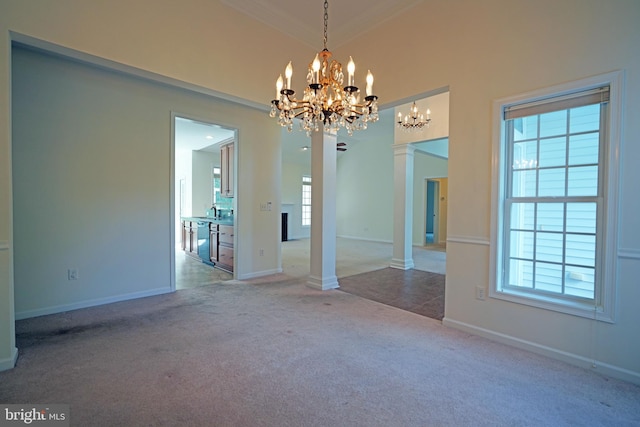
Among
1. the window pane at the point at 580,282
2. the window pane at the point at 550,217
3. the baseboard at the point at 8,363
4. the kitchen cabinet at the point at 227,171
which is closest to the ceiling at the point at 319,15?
the window pane at the point at 550,217

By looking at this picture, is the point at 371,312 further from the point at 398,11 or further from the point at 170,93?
the point at 170,93

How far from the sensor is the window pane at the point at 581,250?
2316 millimetres

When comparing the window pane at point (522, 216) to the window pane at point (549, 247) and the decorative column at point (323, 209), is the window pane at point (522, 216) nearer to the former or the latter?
the window pane at point (549, 247)

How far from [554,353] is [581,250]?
34.7 inches

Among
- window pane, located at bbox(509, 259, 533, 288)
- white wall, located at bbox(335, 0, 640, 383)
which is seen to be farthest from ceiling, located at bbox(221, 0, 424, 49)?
window pane, located at bbox(509, 259, 533, 288)

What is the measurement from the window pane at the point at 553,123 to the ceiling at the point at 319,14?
1.89m

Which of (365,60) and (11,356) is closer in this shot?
(11,356)

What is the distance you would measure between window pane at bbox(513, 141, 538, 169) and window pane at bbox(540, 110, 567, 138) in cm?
12

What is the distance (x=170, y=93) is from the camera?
3.95 m

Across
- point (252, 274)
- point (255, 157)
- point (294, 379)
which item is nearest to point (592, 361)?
point (294, 379)

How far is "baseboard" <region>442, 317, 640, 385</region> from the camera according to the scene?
2107 millimetres

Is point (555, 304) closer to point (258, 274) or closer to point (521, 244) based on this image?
point (521, 244)

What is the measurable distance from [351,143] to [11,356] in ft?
32.6

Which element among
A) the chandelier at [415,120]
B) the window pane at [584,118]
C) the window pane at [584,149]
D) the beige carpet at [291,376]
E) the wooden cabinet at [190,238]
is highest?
the chandelier at [415,120]
